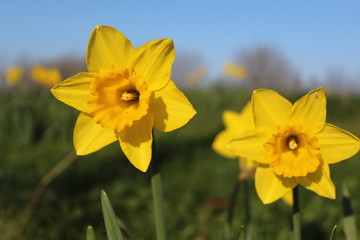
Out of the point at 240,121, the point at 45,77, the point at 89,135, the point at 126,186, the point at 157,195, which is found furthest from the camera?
the point at 45,77

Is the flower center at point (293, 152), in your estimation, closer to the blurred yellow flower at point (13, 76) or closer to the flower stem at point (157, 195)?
the flower stem at point (157, 195)

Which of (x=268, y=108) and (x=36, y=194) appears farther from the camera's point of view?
(x=36, y=194)

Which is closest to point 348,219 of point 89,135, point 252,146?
point 252,146

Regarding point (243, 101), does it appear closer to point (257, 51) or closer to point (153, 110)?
point (153, 110)

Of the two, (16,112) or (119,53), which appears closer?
(119,53)

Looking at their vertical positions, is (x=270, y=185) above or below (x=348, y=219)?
above

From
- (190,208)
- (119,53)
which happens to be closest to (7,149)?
(190,208)

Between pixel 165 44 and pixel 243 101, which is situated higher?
pixel 165 44

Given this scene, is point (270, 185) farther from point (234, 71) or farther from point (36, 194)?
point (234, 71)
